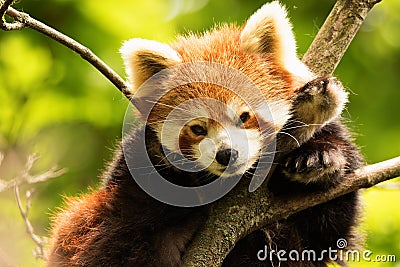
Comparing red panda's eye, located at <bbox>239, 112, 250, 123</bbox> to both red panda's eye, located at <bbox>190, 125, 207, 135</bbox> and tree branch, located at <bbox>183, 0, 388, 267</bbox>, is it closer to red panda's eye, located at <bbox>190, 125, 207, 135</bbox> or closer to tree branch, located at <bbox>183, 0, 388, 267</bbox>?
red panda's eye, located at <bbox>190, 125, 207, 135</bbox>

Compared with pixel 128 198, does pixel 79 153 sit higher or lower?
higher

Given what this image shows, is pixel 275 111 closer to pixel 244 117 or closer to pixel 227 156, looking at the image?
pixel 244 117

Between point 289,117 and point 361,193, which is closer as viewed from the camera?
point 289,117

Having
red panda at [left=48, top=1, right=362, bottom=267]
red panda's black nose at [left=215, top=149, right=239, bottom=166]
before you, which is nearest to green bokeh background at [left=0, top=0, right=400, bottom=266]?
red panda at [left=48, top=1, right=362, bottom=267]

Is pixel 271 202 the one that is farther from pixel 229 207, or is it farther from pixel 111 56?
pixel 111 56

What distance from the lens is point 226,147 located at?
11.9 ft

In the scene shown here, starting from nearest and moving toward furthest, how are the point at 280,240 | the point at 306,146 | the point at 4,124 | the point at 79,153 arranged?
the point at 306,146
the point at 280,240
the point at 4,124
the point at 79,153

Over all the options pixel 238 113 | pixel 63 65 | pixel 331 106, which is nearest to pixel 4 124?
pixel 63 65

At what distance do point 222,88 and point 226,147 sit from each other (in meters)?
0.43

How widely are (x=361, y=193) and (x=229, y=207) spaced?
3.80 ft

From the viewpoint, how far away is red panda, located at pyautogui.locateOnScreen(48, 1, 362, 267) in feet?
12.0

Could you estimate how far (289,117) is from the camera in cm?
374

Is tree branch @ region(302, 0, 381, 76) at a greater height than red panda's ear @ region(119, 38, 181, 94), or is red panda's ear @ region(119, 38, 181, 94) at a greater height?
tree branch @ region(302, 0, 381, 76)

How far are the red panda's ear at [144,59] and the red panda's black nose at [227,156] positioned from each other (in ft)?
2.36
